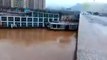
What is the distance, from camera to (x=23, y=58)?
5.08 ft

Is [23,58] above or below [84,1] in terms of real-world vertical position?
below

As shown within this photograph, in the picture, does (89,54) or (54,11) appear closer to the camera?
(89,54)

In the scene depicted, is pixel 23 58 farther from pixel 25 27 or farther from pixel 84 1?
pixel 84 1

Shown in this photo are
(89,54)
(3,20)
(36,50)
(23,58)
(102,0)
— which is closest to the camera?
(89,54)

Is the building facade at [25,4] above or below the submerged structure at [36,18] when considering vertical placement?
above

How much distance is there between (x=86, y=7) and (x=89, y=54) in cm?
279

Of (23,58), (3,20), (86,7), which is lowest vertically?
(23,58)

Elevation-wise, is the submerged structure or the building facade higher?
the building facade

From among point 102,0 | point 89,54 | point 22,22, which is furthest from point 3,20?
point 89,54

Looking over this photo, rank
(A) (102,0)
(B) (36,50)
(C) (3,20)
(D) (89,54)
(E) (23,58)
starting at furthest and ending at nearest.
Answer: (C) (3,20) < (A) (102,0) < (B) (36,50) < (E) (23,58) < (D) (89,54)

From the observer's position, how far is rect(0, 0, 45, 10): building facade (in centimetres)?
326

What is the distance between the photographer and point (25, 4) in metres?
3.32

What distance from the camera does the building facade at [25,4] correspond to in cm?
326

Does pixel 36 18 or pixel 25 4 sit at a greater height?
pixel 25 4
